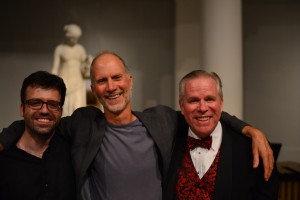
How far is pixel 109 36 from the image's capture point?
5.24m

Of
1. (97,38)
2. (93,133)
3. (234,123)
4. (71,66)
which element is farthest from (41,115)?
(97,38)

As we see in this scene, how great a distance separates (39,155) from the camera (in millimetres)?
1626

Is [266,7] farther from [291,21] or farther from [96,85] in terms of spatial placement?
[96,85]

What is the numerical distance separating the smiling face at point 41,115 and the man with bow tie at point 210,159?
0.57 m

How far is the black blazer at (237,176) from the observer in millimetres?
1545

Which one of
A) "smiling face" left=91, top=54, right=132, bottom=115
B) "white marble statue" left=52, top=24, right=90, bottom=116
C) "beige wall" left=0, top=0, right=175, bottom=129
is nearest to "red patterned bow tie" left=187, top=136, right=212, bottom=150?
"smiling face" left=91, top=54, right=132, bottom=115

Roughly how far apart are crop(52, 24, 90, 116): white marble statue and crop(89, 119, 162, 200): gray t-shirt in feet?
7.66

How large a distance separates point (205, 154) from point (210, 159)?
0.03m

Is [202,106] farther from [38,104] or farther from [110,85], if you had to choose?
[38,104]

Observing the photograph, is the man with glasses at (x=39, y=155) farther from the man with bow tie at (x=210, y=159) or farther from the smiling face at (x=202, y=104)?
the smiling face at (x=202, y=104)

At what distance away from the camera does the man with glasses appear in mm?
1539

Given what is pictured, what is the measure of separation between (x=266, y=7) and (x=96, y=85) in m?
4.04

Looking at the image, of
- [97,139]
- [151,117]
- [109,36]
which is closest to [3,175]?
[97,139]

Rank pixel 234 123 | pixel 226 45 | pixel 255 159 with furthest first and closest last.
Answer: pixel 226 45 → pixel 234 123 → pixel 255 159
